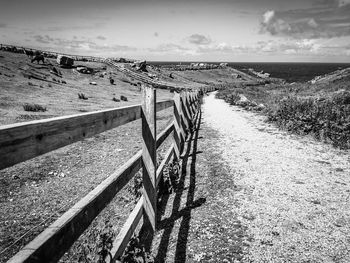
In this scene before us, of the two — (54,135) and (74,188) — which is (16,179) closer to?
(74,188)

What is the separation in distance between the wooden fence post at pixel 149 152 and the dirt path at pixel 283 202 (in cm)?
85

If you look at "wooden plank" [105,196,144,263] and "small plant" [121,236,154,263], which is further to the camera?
"small plant" [121,236,154,263]

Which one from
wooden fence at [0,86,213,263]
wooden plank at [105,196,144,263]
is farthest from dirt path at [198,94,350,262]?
wooden fence at [0,86,213,263]

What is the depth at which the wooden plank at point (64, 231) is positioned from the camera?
1.43m

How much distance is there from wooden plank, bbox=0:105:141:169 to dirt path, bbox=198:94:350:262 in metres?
2.37

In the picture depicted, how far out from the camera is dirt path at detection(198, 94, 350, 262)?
3525mm

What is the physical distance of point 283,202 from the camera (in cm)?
482

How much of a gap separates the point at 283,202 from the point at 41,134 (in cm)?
443

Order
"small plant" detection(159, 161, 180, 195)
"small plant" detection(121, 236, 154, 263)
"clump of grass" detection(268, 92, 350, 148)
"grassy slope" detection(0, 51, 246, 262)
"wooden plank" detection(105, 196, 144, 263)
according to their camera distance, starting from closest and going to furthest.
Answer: "wooden plank" detection(105, 196, 144, 263), "small plant" detection(121, 236, 154, 263), "grassy slope" detection(0, 51, 246, 262), "small plant" detection(159, 161, 180, 195), "clump of grass" detection(268, 92, 350, 148)

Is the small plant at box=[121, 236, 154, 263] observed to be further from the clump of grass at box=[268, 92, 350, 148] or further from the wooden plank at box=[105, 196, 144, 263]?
the clump of grass at box=[268, 92, 350, 148]

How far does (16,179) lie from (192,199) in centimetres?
397

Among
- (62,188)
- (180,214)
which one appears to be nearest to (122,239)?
(180,214)

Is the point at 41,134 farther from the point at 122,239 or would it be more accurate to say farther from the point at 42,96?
the point at 42,96

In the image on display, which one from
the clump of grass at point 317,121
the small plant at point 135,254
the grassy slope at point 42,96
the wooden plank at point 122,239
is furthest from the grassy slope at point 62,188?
the clump of grass at point 317,121
